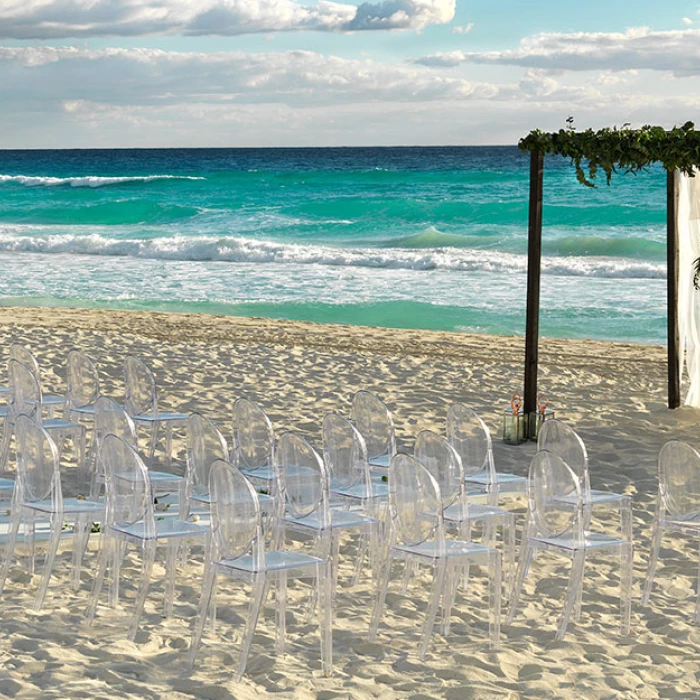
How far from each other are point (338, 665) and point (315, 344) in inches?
342

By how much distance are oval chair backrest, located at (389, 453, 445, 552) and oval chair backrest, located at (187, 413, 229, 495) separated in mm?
856

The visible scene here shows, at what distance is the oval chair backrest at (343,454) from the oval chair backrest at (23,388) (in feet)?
7.17

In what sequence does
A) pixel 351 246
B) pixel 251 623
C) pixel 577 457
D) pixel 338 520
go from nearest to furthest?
pixel 251 623 < pixel 338 520 < pixel 577 457 < pixel 351 246

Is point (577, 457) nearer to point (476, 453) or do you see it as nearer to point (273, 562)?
point (476, 453)

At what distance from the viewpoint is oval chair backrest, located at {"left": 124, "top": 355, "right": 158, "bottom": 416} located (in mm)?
6562

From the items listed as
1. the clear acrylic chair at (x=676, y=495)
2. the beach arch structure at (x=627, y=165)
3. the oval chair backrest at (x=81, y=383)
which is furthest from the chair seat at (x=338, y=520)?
the beach arch structure at (x=627, y=165)

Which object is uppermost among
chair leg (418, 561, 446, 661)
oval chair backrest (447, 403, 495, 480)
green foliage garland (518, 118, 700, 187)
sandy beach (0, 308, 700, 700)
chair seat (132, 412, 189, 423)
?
green foliage garland (518, 118, 700, 187)

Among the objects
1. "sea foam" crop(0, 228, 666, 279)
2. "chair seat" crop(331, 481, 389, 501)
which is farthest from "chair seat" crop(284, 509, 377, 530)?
"sea foam" crop(0, 228, 666, 279)

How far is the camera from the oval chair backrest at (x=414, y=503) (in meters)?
4.14

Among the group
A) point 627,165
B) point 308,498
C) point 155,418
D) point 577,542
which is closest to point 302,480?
point 308,498

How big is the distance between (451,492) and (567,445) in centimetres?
64

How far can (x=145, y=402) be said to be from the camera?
671 cm

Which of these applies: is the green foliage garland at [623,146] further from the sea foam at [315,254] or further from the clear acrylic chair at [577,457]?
the sea foam at [315,254]

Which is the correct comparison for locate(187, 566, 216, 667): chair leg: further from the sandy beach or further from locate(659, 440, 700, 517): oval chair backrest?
locate(659, 440, 700, 517): oval chair backrest
